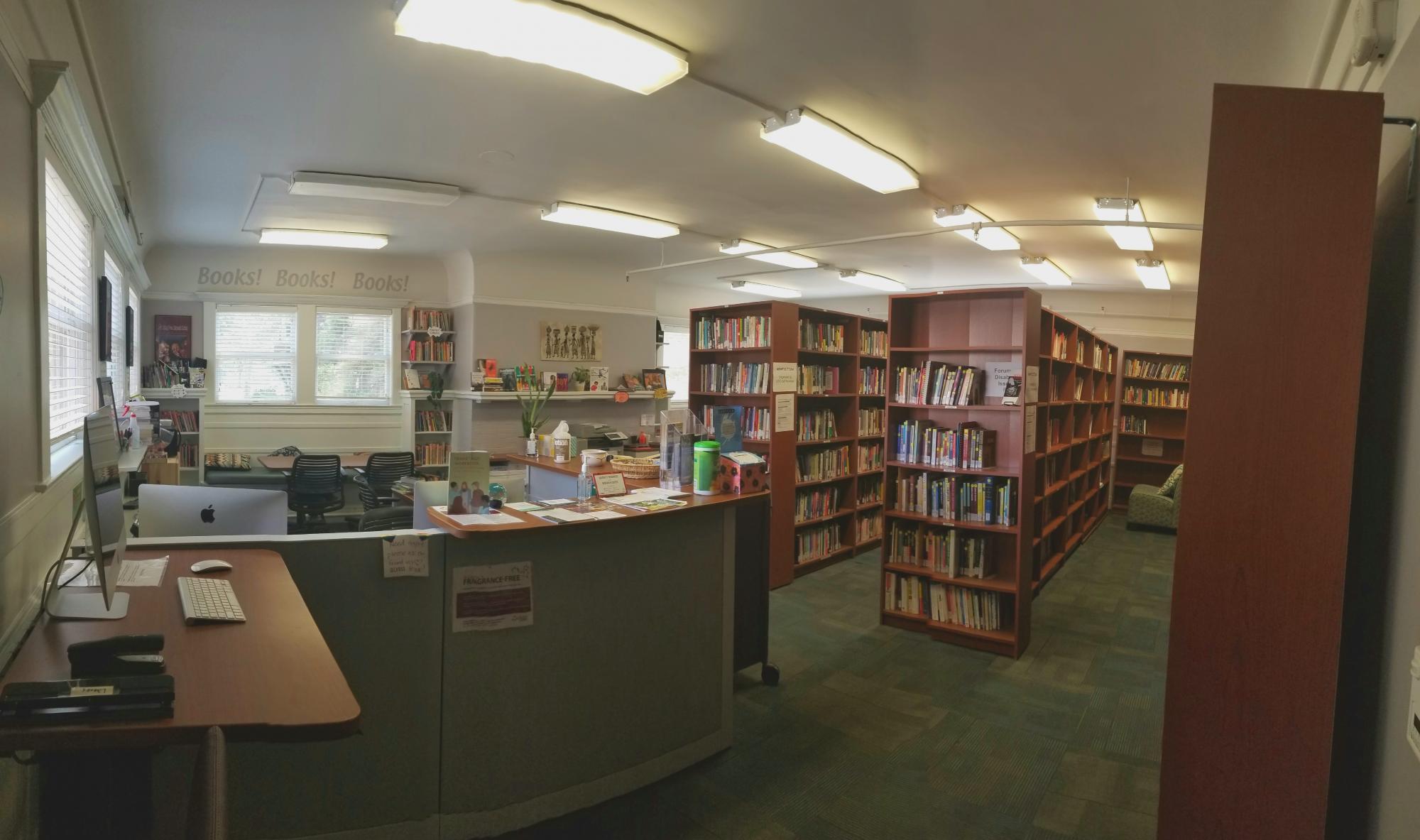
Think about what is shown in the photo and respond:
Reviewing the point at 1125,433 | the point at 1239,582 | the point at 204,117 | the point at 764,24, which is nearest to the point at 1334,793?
the point at 1239,582

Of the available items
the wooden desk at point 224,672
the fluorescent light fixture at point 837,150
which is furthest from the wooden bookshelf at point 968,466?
the wooden desk at point 224,672

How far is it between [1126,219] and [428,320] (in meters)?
7.37

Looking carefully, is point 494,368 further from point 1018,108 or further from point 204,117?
point 1018,108

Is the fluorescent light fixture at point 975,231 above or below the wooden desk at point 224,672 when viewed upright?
above

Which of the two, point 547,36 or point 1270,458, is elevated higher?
point 547,36

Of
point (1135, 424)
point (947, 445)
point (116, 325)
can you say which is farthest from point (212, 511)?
point (1135, 424)

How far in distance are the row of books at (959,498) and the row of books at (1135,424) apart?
7.21 metres

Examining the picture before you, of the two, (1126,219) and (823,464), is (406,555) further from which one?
(1126,219)

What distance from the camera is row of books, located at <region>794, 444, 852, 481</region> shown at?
21.6 feet

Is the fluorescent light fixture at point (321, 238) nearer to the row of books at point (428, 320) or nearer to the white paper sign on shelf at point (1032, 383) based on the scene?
the row of books at point (428, 320)

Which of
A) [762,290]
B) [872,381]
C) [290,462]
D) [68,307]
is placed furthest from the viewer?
[762,290]

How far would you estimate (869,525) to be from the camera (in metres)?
7.56

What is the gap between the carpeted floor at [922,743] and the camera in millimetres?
2857

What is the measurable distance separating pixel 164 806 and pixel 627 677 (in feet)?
5.17
